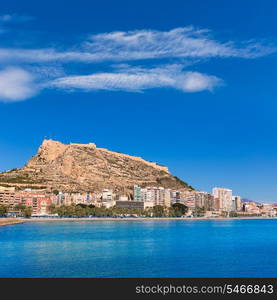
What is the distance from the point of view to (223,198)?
157750mm

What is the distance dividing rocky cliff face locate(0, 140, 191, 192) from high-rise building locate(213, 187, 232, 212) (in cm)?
1533

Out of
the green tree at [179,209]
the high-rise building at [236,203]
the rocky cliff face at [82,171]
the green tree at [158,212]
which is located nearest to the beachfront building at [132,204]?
the green tree at [158,212]

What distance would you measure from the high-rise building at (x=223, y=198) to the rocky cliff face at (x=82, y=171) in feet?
50.3

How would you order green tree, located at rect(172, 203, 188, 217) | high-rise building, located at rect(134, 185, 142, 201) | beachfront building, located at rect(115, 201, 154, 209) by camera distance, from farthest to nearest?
high-rise building, located at rect(134, 185, 142, 201) < beachfront building, located at rect(115, 201, 154, 209) < green tree, located at rect(172, 203, 188, 217)

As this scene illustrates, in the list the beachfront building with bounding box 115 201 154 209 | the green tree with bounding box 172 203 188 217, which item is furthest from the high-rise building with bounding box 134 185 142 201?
the green tree with bounding box 172 203 188 217

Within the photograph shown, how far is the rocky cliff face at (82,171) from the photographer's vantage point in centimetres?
12138

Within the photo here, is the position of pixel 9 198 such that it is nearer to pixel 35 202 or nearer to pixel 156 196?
pixel 35 202

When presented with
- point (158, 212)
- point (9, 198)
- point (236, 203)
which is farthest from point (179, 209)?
point (236, 203)

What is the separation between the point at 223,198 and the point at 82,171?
186 feet

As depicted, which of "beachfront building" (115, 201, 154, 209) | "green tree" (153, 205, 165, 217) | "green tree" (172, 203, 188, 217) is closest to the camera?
"green tree" (153, 205, 165, 217)

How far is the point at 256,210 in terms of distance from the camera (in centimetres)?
17988

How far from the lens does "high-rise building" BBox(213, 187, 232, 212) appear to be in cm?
15425

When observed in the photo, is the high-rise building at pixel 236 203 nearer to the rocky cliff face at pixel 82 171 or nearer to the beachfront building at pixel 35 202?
the rocky cliff face at pixel 82 171

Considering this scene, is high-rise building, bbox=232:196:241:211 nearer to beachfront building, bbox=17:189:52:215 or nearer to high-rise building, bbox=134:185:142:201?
high-rise building, bbox=134:185:142:201
